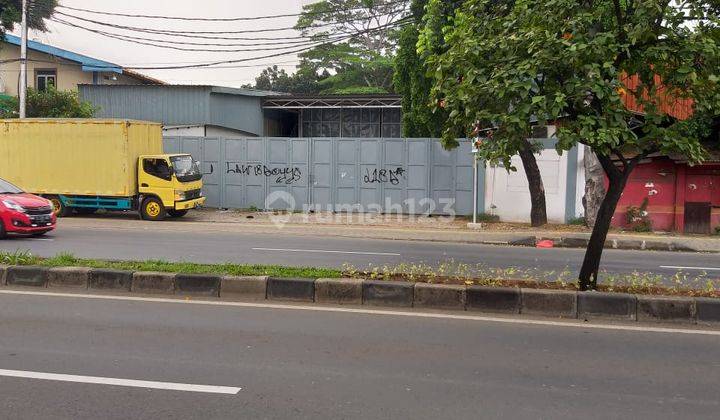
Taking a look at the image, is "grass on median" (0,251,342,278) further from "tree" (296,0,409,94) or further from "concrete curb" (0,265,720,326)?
"tree" (296,0,409,94)

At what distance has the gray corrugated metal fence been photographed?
2044cm

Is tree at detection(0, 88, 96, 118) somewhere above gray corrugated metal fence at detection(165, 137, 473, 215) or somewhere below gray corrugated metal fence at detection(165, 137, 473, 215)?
above

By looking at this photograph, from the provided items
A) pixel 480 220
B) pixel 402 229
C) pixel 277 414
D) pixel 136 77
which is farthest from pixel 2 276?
pixel 136 77

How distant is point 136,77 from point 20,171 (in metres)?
14.5

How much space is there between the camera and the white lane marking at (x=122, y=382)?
465cm

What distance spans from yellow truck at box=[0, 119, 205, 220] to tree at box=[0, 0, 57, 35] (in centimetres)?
763

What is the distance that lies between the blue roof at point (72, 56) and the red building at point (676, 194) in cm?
2218

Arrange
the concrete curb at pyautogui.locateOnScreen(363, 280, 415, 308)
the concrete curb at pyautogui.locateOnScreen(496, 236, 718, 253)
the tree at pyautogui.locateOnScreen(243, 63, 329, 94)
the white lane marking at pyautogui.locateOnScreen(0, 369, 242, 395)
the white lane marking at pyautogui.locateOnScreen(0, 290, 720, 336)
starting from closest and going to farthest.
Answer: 1. the white lane marking at pyautogui.locateOnScreen(0, 369, 242, 395)
2. the white lane marking at pyautogui.locateOnScreen(0, 290, 720, 336)
3. the concrete curb at pyautogui.locateOnScreen(363, 280, 415, 308)
4. the concrete curb at pyautogui.locateOnScreen(496, 236, 718, 253)
5. the tree at pyautogui.locateOnScreen(243, 63, 329, 94)

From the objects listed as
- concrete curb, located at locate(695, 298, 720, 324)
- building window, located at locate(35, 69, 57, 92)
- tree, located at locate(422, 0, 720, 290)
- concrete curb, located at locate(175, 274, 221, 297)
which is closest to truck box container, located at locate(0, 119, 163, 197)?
building window, located at locate(35, 69, 57, 92)

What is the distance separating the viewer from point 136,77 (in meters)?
32.5

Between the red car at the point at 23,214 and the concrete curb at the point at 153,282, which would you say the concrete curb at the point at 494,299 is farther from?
the red car at the point at 23,214

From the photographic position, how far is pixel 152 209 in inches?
744

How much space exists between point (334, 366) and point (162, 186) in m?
14.6

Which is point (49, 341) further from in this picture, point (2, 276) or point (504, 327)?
point (504, 327)
